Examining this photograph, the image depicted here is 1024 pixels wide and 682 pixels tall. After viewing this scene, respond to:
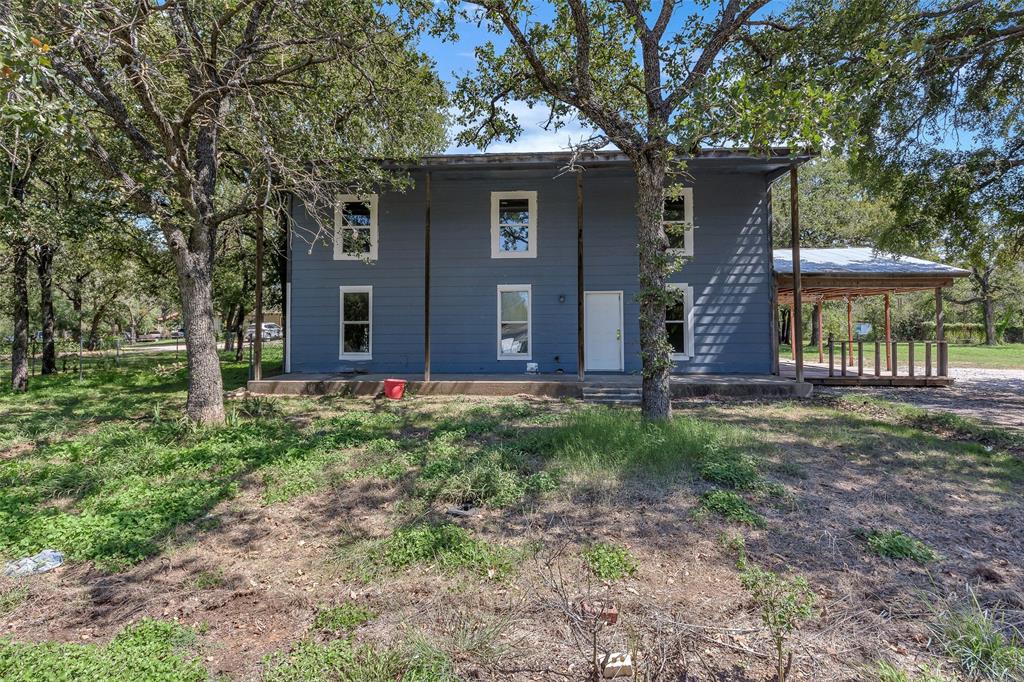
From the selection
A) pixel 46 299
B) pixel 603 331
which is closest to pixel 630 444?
pixel 603 331

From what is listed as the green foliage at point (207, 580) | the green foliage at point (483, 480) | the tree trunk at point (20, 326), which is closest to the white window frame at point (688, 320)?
the green foliage at point (483, 480)

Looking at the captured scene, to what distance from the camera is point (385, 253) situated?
1191 centimetres

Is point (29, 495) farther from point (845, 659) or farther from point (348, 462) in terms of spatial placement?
point (845, 659)

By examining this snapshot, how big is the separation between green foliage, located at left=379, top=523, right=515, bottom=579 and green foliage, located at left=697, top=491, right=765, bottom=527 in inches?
63.0

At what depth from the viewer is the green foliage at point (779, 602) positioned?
7.33 ft

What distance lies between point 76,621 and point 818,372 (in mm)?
14054

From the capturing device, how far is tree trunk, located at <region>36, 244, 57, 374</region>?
1226 cm

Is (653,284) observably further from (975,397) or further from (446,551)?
(975,397)

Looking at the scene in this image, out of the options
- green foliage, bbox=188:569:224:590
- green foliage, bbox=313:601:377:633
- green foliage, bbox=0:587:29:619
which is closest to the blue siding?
green foliage, bbox=188:569:224:590

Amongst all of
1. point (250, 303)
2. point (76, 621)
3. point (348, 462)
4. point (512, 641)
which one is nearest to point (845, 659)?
point (512, 641)

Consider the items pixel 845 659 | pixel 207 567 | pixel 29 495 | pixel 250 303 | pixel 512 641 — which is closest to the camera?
pixel 845 659

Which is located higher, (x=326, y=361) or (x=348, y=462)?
(x=326, y=361)

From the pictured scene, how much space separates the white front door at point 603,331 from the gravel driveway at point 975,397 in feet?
14.2

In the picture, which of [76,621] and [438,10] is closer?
[76,621]
